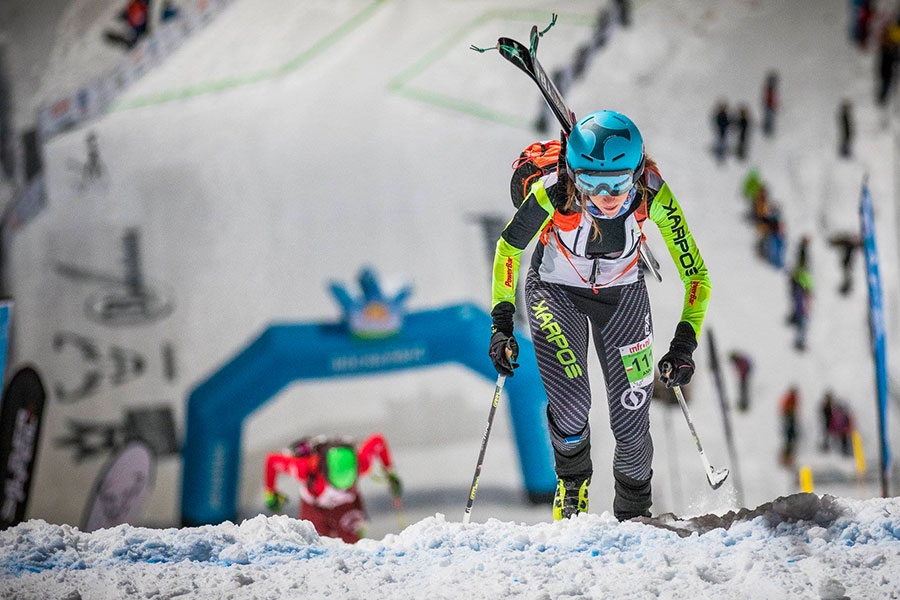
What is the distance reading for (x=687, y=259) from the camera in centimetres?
401

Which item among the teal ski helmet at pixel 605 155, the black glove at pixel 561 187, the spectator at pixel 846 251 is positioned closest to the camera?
the teal ski helmet at pixel 605 155

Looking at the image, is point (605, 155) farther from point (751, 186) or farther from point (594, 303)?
point (751, 186)

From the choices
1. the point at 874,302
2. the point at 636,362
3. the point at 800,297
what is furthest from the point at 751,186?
the point at 636,362

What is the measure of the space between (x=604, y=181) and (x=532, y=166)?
463 millimetres

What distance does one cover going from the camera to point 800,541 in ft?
10.9

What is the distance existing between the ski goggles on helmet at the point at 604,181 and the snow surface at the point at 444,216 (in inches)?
44.0

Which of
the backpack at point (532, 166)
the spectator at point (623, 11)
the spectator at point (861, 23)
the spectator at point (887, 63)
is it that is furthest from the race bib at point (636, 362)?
the spectator at point (861, 23)

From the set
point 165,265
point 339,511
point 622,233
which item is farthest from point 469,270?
point 622,233

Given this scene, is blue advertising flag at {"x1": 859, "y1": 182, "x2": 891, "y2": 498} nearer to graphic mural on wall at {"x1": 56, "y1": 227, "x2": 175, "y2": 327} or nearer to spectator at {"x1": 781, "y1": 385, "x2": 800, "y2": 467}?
spectator at {"x1": 781, "y1": 385, "x2": 800, "y2": 467}

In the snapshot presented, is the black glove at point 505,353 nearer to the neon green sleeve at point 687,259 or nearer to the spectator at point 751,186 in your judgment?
the neon green sleeve at point 687,259

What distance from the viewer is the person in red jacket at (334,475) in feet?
19.0

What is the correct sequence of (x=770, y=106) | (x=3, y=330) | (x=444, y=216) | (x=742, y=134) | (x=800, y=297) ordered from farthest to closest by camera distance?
(x=770, y=106), (x=742, y=134), (x=444, y=216), (x=800, y=297), (x=3, y=330)

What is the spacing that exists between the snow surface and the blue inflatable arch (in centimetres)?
109

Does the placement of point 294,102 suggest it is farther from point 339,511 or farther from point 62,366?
point 339,511
